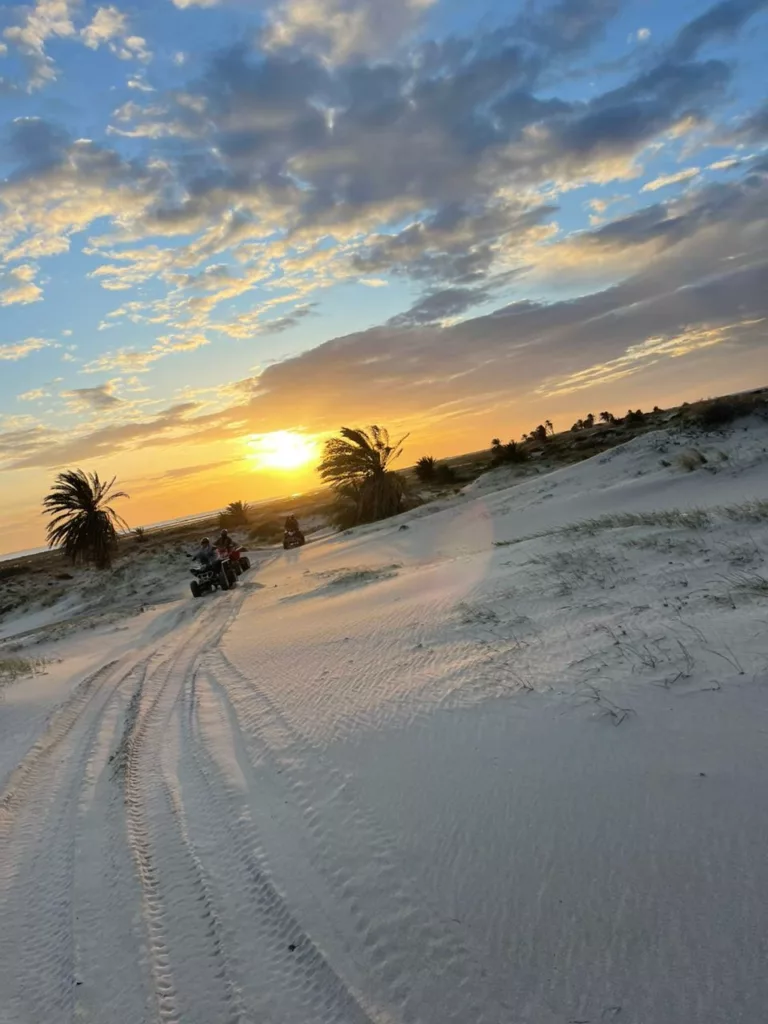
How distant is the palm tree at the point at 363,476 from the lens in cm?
2898

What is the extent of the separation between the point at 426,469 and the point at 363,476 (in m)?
15.7

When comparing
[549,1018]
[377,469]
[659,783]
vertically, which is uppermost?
[377,469]

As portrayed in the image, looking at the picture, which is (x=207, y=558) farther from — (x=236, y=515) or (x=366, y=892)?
(x=236, y=515)

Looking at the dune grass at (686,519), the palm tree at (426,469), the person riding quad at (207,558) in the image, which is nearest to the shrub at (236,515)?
the palm tree at (426,469)

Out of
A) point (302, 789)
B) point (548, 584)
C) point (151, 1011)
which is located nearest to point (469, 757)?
point (302, 789)

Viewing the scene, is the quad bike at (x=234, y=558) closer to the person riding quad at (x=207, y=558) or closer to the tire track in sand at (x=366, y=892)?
the person riding quad at (x=207, y=558)

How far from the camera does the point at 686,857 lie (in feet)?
8.61

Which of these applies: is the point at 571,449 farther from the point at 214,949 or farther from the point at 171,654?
the point at 214,949

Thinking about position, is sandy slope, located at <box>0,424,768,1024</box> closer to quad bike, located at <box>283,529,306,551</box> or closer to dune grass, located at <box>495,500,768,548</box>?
dune grass, located at <box>495,500,768,548</box>

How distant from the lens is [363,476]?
30.2 meters

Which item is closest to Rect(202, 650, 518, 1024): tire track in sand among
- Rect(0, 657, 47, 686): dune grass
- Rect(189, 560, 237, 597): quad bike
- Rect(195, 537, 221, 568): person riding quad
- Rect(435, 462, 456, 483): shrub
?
Rect(0, 657, 47, 686): dune grass

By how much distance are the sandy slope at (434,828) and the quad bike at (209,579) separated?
11.3 meters

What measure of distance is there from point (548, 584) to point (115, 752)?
5.12 meters

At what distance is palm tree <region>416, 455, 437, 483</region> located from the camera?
148ft
